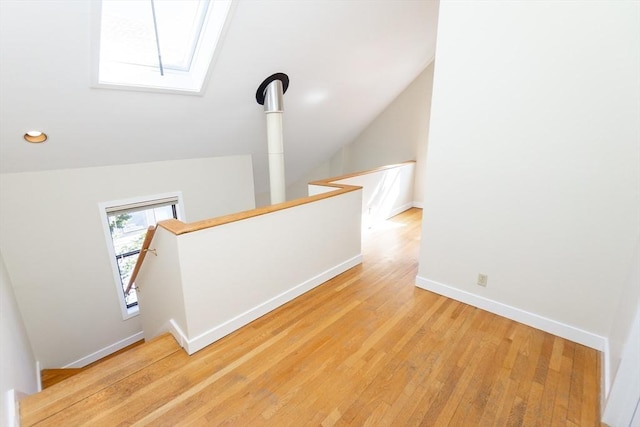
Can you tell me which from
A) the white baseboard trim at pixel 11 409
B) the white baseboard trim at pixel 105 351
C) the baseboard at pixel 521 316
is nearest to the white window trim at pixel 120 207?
the white baseboard trim at pixel 105 351

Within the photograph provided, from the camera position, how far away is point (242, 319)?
2.34 metres

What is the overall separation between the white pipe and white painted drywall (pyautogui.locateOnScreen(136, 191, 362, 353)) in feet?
2.60

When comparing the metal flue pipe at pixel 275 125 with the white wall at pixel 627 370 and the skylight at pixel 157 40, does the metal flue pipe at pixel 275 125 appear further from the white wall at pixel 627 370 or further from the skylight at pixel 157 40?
the white wall at pixel 627 370

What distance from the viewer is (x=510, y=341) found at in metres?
2.17

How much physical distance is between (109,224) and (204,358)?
8.11ft

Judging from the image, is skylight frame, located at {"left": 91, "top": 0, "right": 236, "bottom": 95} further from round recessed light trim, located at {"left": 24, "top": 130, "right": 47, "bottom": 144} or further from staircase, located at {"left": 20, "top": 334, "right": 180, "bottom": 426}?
staircase, located at {"left": 20, "top": 334, "right": 180, "bottom": 426}

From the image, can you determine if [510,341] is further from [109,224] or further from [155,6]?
[109,224]

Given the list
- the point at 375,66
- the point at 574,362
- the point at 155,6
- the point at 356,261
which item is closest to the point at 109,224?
the point at 155,6

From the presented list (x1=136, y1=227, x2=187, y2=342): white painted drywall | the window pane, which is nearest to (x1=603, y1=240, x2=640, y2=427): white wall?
(x1=136, y1=227, x2=187, y2=342): white painted drywall

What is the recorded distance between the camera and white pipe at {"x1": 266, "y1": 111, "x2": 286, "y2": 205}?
3332mm

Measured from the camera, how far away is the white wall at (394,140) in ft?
18.5

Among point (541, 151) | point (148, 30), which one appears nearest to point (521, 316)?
point (541, 151)

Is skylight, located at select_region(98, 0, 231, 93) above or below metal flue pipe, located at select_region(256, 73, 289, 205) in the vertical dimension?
above

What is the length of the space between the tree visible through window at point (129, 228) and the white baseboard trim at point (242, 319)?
6.94 feet
